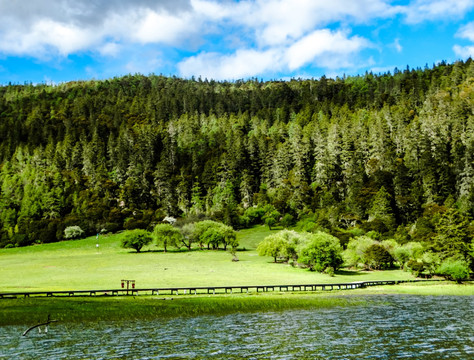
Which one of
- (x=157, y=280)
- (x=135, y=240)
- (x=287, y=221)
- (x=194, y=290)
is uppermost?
(x=287, y=221)

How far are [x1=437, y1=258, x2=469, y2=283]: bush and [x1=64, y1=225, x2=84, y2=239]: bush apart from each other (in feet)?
432

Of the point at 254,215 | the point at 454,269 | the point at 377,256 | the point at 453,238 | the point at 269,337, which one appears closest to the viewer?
the point at 269,337

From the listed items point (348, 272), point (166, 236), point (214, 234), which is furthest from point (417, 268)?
point (166, 236)

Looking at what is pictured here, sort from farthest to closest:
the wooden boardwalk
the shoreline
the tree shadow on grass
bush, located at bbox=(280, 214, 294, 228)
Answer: bush, located at bbox=(280, 214, 294, 228) < the tree shadow on grass < the wooden boardwalk < the shoreline

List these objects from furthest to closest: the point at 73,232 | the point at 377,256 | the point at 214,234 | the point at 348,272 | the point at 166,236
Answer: the point at 73,232
the point at 214,234
the point at 166,236
the point at 377,256
the point at 348,272

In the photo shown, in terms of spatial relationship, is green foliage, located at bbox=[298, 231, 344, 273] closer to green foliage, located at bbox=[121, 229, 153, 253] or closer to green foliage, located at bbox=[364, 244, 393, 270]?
green foliage, located at bbox=[364, 244, 393, 270]

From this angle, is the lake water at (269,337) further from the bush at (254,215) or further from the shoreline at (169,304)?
the bush at (254,215)

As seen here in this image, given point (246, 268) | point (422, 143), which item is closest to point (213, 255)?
point (246, 268)

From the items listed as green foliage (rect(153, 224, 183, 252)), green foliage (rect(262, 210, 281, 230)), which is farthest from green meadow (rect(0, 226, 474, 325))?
green foliage (rect(262, 210, 281, 230))

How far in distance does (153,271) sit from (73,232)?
87.1m

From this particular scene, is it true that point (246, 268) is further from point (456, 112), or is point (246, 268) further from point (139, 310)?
point (456, 112)

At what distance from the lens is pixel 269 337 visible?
35.2 metres

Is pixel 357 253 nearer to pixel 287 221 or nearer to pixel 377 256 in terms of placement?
pixel 377 256

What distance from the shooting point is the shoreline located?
4500 centimetres
